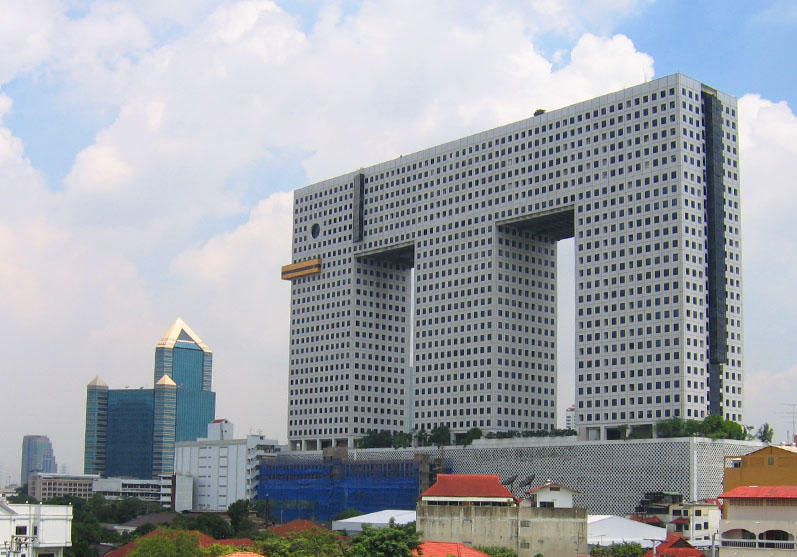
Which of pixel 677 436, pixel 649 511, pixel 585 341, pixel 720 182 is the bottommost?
pixel 649 511

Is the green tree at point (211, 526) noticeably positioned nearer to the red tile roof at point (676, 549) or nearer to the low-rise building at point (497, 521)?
the low-rise building at point (497, 521)

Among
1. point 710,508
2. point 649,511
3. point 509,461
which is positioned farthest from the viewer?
point 509,461

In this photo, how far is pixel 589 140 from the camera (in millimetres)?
192750

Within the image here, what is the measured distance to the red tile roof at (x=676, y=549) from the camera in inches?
4095

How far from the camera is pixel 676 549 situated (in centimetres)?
10575

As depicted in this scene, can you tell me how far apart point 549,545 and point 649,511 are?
5534cm

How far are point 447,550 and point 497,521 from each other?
11432 millimetres

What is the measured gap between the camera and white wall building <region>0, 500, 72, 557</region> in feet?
351

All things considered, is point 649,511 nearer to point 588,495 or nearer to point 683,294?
point 588,495

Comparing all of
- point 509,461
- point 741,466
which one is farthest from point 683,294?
point 741,466

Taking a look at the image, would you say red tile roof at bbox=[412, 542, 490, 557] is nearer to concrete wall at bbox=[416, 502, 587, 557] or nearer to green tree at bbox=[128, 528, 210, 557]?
concrete wall at bbox=[416, 502, 587, 557]

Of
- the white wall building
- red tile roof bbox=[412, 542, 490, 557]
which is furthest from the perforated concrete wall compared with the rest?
the white wall building

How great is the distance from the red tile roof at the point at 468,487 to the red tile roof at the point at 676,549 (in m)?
15.3

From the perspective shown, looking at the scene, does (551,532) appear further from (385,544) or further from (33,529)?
(33,529)
